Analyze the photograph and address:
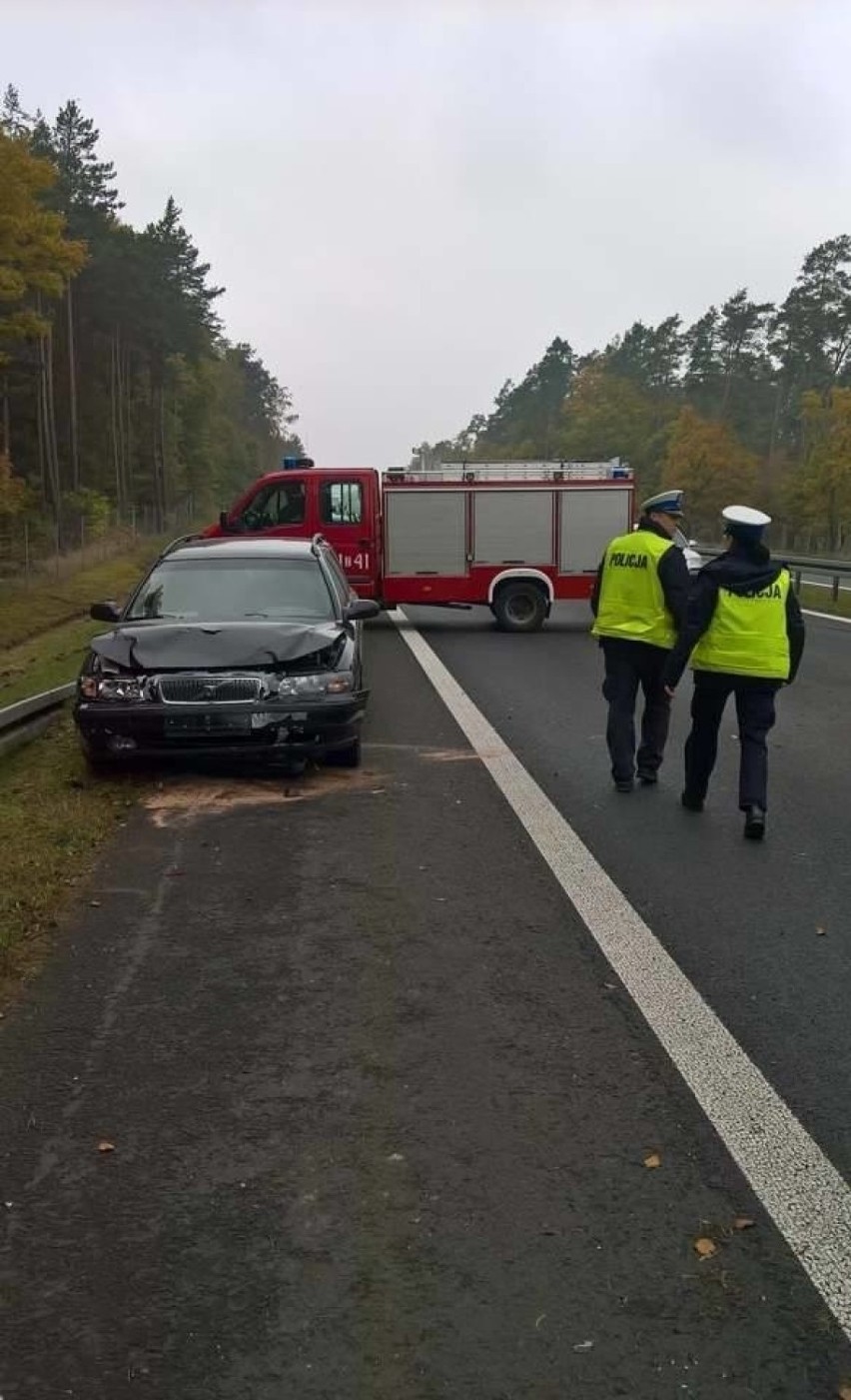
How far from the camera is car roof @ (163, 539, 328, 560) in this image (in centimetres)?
970

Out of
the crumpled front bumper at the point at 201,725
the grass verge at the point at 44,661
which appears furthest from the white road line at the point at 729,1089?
the grass verge at the point at 44,661

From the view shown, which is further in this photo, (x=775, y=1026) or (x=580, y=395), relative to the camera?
(x=580, y=395)

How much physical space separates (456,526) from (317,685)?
12.2 metres

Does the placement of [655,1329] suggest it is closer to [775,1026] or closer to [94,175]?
[775,1026]

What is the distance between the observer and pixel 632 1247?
2.98 metres

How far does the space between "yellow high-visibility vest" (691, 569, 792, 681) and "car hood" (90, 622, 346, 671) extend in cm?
261

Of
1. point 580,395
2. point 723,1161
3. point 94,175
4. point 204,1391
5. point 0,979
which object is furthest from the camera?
point 580,395

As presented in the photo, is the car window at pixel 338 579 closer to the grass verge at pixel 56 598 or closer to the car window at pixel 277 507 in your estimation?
the car window at pixel 277 507

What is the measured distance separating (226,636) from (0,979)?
147 inches

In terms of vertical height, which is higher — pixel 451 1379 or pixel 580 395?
pixel 580 395

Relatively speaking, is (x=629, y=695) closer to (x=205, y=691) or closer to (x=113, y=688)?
(x=205, y=691)

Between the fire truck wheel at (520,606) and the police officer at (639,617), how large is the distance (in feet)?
38.5

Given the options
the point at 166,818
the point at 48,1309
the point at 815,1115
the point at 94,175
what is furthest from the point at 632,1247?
the point at 94,175

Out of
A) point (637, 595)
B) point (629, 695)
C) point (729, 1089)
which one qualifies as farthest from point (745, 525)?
point (729, 1089)
